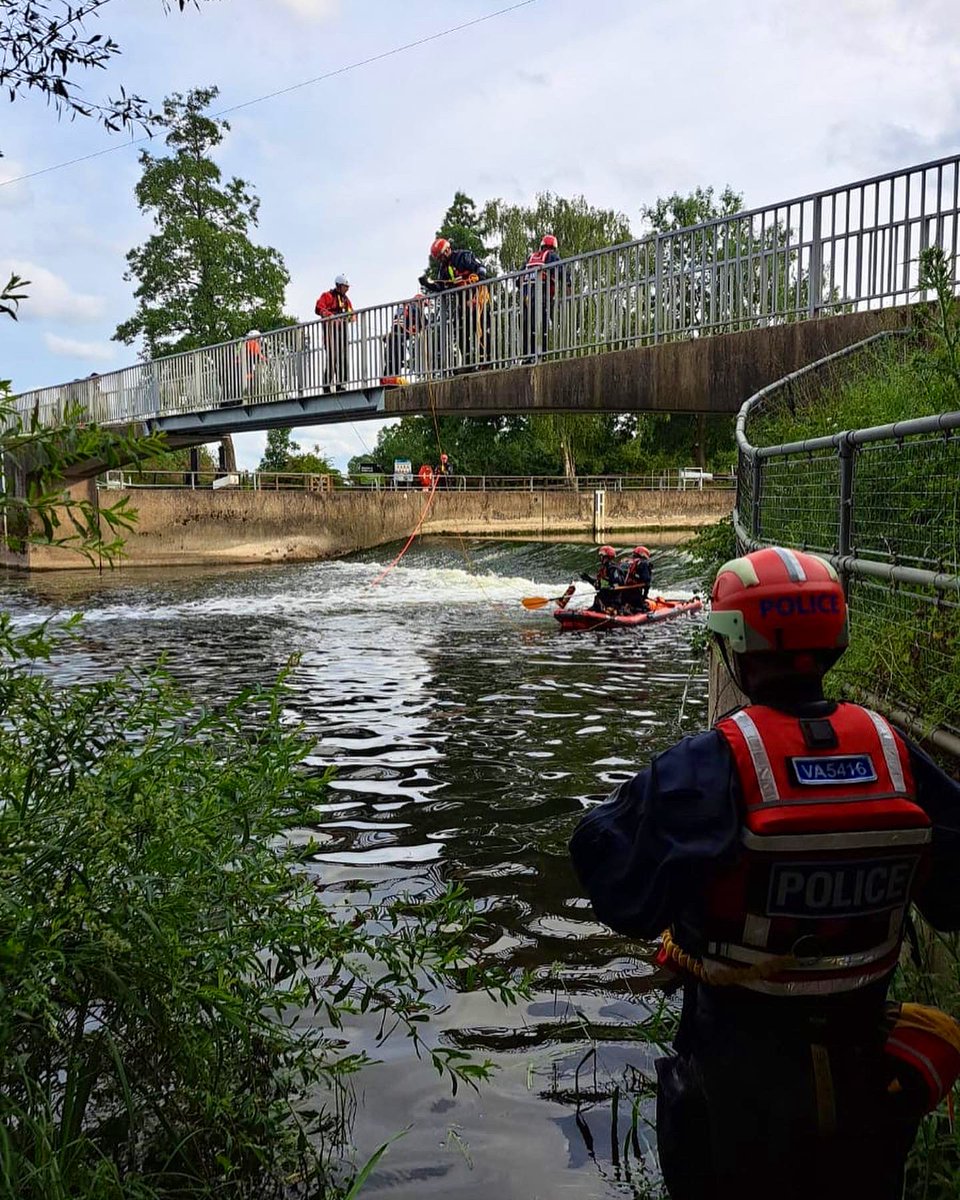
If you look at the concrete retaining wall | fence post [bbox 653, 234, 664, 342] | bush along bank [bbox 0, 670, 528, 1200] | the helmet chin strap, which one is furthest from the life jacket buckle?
the concrete retaining wall

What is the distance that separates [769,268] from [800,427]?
3939mm

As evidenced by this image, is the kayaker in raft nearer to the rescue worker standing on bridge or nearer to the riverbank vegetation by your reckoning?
the rescue worker standing on bridge

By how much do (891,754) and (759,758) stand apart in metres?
0.27

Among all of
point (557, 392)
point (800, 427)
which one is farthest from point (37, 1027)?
point (557, 392)

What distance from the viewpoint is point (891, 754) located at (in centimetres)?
213

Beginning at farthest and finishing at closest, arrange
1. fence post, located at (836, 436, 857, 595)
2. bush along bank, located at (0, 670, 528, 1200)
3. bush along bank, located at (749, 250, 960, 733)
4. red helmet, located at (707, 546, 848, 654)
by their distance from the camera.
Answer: fence post, located at (836, 436, 857, 595) < bush along bank, located at (749, 250, 960, 733) < bush along bank, located at (0, 670, 528, 1200) < red helmet, located at (707, 546, 848, 654)

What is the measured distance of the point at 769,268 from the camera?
12172mm

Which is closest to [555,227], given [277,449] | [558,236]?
[558,236]

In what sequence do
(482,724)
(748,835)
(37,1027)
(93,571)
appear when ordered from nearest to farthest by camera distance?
(748,835), (37,1027), (482,724), (93,571)

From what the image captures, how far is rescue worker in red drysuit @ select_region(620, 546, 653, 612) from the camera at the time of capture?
18656mm

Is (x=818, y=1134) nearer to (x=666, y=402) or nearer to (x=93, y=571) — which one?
(x=666, y=402)

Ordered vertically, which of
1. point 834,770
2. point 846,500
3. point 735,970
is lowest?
point 735,970

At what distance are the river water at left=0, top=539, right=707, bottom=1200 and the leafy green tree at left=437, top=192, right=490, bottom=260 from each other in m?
36.3

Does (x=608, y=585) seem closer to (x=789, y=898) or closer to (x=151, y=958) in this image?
(x=151, y=958)
